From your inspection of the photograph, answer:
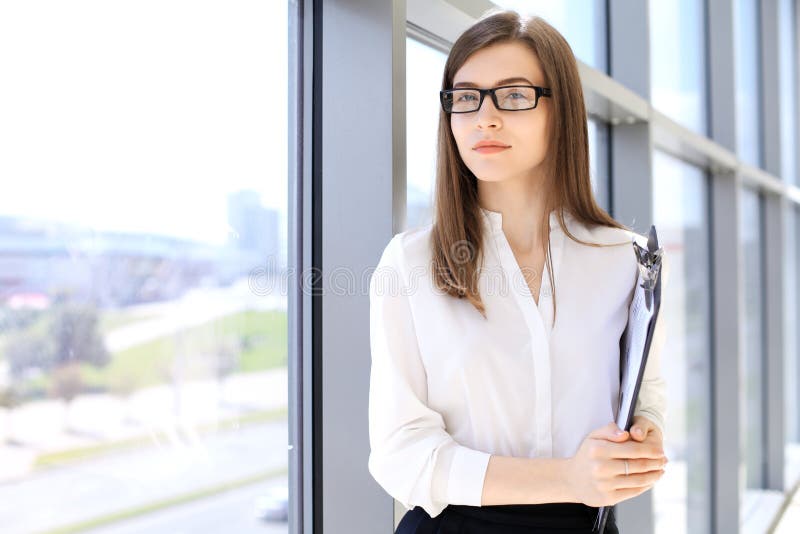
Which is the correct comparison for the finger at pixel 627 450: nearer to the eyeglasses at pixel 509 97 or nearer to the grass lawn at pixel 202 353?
the eyeglasses at pixel 509 97

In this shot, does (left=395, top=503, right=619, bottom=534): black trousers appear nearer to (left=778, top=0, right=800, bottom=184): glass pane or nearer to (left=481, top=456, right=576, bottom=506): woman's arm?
(left=481, top=456, right=576, bottom=506): woman's arm

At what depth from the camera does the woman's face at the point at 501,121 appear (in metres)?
0.92

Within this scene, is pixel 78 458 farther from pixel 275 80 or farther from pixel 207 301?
pixel 275 80

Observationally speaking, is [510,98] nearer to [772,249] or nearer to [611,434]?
[611,434]

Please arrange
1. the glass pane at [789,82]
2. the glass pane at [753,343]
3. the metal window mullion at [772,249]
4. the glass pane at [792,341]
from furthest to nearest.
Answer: the glass pane at [792,341], the glass pane at [789,82], the metal window mullion at [772,249], the glass pane at [753,343]

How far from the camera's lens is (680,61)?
2914 mm

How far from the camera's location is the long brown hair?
3.03ft

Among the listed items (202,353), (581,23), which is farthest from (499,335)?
(581,23)

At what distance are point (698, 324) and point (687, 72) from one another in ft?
3.68

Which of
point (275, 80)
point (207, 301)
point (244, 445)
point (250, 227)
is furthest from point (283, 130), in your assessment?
point (244, 445)

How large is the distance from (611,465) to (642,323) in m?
0.17

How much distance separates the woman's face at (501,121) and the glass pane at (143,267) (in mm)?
392

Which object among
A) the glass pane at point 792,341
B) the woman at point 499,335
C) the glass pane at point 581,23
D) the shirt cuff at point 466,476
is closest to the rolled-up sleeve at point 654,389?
the woman at point 499,335

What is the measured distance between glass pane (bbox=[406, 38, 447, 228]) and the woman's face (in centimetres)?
40
